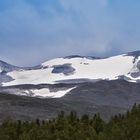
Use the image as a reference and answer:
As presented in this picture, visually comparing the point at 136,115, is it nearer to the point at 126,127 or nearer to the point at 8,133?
the point at 126,127

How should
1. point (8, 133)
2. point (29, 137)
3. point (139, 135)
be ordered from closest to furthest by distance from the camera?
point (139, 135) < point (29, 137) < point (8, 133)

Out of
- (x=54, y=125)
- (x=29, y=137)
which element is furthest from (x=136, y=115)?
(x=29, y=137)

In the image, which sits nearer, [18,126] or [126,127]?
[126,127]

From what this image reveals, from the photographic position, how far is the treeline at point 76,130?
137 ft

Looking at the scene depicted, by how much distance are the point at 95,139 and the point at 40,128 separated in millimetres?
6338

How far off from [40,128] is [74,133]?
147 inches

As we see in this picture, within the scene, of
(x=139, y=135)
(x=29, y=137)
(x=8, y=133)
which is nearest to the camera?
(x=139, y=135)

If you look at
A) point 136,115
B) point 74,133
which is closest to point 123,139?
point 74,133

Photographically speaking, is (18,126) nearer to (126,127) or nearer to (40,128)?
(40,128)

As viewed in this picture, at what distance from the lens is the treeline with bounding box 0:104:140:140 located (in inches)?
1642

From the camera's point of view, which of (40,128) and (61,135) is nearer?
(61,135)

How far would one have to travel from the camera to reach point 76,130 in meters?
45.8

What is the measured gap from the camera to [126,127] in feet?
142

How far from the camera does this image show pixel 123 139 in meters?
40.6
